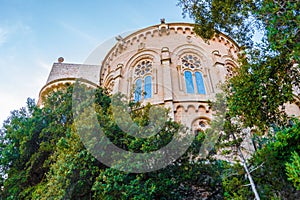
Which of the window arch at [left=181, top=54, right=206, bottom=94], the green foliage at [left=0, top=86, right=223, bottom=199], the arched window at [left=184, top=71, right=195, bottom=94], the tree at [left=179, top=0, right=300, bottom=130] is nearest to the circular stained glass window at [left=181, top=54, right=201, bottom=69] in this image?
the window arch at [left=181, top=54, right=206, bottom=94]

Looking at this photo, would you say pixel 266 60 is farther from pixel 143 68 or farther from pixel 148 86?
pixel 143 68

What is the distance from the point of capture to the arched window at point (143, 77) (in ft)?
47.7

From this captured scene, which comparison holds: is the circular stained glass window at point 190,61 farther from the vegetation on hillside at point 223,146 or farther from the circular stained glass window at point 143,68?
the vegetation on hillside at point 223,146

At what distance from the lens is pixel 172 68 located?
1498 cm

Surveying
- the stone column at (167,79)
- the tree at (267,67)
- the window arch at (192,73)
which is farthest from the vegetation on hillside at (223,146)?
the window arch at (192,73)

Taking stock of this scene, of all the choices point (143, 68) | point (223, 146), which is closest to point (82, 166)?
point (223, 146)

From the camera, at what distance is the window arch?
14.3 metres

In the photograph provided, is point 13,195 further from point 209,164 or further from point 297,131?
point 297,131

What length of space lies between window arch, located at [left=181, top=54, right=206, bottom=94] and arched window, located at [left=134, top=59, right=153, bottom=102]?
2.12m

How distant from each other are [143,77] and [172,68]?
1882mm

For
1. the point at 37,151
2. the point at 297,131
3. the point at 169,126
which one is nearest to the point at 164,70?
the point at 169,126

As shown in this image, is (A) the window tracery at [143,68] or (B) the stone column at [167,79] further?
(A) the window tracery at [143,68]

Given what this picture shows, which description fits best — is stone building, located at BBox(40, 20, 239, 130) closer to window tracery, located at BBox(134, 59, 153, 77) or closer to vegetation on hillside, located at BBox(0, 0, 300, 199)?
window tracery, located at BBox(134, 59, 153, 77)

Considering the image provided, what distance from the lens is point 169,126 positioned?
813cm
